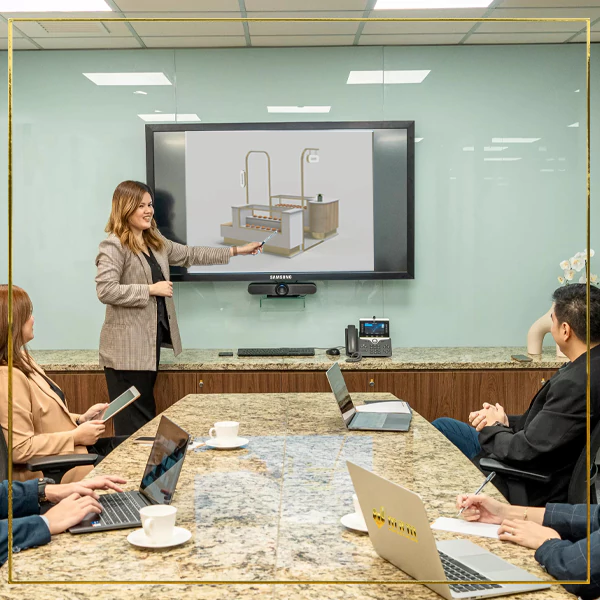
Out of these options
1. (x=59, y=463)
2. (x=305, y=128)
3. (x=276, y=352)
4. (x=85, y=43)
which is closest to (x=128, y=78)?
(x=85, y=43)

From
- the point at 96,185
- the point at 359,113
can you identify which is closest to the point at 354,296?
the point at 359,113

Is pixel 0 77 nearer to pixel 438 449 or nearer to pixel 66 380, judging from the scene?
pixel 66 380

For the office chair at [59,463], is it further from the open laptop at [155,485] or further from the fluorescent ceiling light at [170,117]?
the fluorescent ceiling light at [170,117]

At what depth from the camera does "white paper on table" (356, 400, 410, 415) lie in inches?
43.5

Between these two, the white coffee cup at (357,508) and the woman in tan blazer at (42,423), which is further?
the woman in tan blazer at (42,423)

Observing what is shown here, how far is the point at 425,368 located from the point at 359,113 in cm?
44

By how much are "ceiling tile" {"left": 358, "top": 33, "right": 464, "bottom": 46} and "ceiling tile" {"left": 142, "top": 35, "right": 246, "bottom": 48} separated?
17cm

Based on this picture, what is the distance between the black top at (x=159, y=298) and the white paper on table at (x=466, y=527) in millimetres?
552

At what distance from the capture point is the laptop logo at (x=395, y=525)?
31.1 inches

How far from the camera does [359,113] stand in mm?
1122

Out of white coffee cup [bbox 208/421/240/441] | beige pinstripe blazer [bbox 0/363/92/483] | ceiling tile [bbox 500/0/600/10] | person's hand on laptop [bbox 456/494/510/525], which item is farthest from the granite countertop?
ceiling tile [bbox 500/0/600/10]

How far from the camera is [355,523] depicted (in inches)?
32.4

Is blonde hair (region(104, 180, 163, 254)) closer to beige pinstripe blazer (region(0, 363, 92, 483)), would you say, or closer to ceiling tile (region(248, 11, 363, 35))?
ceiling tile (region(248, 11, 363, 35))

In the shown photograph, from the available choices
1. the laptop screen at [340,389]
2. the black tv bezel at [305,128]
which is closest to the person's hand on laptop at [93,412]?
the black tv bezel at [305,128]
